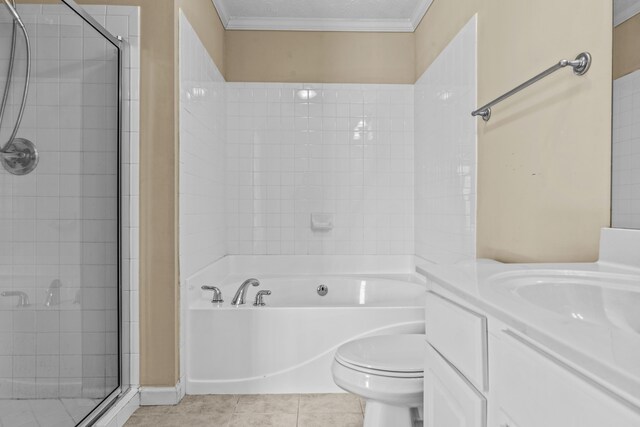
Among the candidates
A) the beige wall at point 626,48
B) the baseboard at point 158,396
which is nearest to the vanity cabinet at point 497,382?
the beige wall at point 626,48

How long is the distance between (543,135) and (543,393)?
121cm

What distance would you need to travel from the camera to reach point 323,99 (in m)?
3.46

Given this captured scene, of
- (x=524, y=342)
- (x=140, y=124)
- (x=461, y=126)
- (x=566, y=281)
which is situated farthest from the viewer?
(x=461, y=126)

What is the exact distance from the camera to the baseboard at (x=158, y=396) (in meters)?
2.21

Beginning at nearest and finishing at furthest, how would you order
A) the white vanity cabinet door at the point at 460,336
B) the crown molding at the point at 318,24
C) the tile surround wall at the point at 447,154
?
the white vanity cabinet door at the point at 460,336
the tile surround wall at the point at 447,154
the crown molding at the point at 318,24

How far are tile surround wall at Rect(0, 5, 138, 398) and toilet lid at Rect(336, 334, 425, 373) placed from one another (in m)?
1.06

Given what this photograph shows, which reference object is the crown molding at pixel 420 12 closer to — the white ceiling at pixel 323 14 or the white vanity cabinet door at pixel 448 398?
the white ceiling at pixel 323 14

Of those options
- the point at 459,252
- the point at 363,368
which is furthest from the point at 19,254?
the point at 459,252

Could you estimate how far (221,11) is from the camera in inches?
126

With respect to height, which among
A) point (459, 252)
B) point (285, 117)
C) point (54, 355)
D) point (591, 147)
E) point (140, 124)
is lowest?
point (54, 355)

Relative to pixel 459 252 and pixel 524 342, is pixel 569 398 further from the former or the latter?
pixel 459 252

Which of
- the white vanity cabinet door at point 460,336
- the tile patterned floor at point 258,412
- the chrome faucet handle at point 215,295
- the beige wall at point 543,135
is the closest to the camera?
the white vanity cabinet door at point 460,336

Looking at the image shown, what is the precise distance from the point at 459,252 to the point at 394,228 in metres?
1.04

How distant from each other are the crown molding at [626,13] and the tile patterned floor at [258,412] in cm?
179
